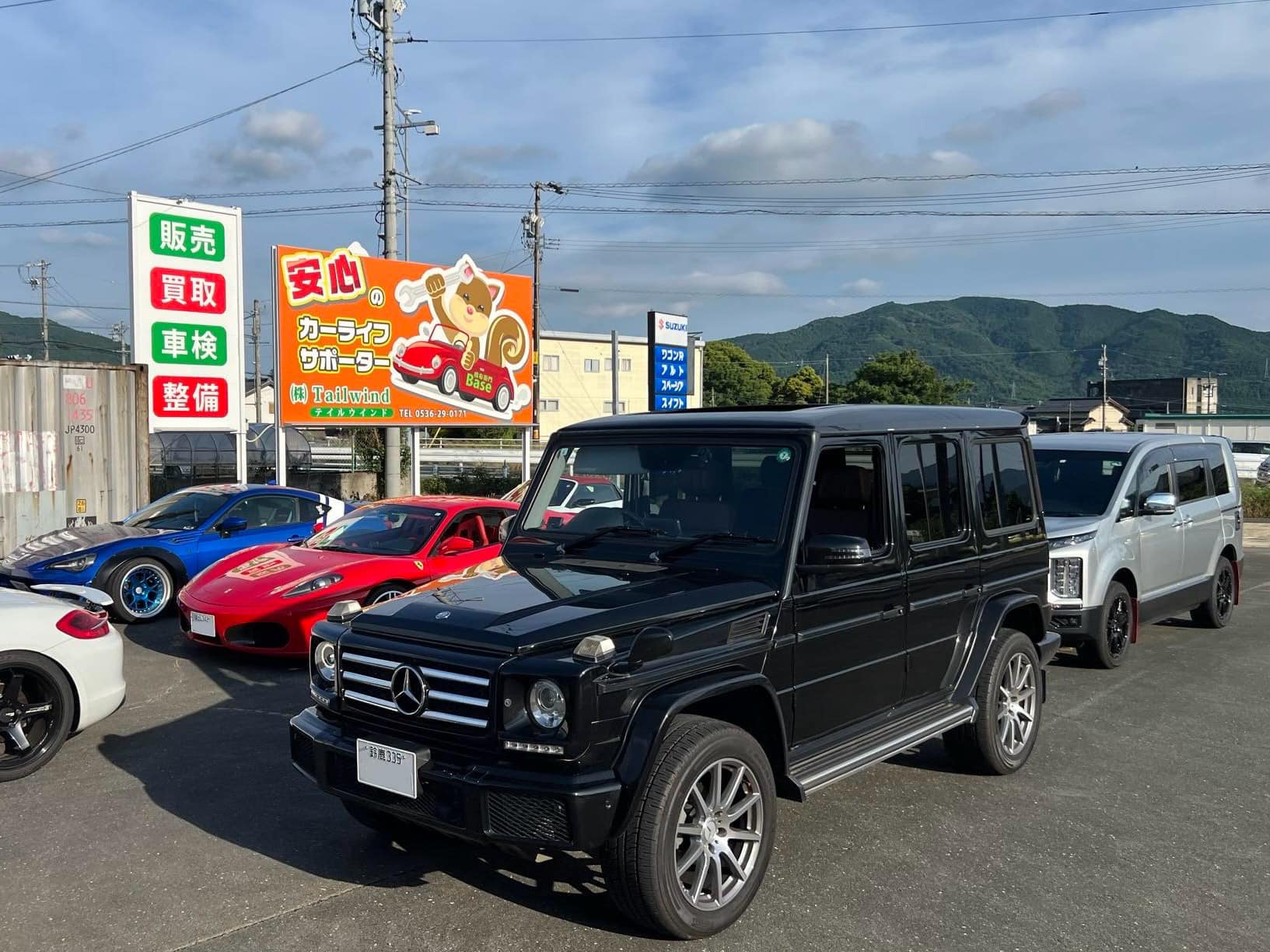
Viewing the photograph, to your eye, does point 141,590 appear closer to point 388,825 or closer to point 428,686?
point 388,825

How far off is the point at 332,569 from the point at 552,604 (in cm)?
503

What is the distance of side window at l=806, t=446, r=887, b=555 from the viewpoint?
4605 millimetres

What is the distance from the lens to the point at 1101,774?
587 cm

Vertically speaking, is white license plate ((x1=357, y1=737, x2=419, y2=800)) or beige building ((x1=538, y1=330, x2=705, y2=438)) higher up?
beige building ((x1=538, y1=330, x2=705, y2=438))

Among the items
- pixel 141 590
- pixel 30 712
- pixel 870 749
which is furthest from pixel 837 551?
pixel 141 590

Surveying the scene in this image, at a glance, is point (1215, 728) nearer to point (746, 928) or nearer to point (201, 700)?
point (746, 928)

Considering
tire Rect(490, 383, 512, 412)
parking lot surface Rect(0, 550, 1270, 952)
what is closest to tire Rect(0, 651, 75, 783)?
parking lot surface Rect(0, 550, 1270, 952)

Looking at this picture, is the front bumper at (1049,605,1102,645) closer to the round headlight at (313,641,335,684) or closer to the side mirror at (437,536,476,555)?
the side mirror at (437,536,476,555)

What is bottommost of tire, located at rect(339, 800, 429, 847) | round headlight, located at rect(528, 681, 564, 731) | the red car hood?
tire, located at rect(339, 800, 429, 847)

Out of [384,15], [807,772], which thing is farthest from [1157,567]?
[384,15]

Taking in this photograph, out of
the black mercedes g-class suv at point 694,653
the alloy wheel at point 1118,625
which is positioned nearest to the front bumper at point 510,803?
the black mercedes g-class suv at point 694,653

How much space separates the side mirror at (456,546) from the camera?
28.7 feet

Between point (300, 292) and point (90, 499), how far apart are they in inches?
202

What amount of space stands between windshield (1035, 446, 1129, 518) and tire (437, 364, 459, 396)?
42.7 ft
